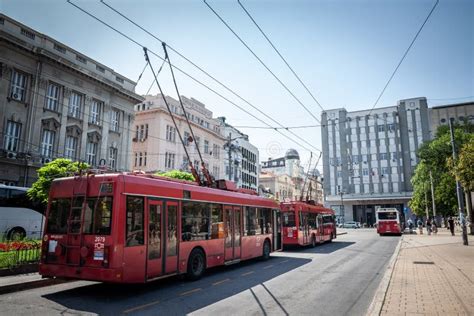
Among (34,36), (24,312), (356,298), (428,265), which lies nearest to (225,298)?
(356,298)

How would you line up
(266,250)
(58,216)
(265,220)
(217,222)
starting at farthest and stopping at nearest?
(265,220)
(266,250)
(217,222)
(58,216)

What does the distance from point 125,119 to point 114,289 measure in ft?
101

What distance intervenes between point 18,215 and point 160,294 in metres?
18.8

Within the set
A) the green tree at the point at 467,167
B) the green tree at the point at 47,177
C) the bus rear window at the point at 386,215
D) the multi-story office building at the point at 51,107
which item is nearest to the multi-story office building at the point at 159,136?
the multi-story office building at the point at 51,107

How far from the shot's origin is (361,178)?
7756 centimetres

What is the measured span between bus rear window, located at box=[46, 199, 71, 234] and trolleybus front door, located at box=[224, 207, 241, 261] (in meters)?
5.81

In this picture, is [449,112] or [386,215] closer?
[386,215]

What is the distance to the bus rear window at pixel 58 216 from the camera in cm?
918

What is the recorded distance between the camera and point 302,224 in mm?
22375

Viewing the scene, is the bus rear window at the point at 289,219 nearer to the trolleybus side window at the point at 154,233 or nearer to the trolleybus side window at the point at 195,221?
the trolleybus side window at the point at 195,221

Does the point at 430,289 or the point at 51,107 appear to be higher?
the point at 51,107

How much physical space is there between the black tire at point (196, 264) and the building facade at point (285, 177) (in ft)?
227

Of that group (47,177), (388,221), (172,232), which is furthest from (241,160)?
(172,232)

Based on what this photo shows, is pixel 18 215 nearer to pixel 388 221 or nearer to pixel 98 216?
pixel 98 216
